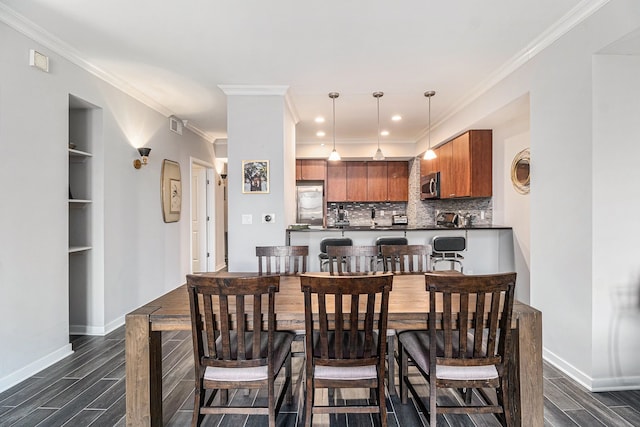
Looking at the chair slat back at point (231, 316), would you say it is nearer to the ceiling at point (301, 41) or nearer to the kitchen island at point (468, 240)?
the ceiling at point (301, 41)

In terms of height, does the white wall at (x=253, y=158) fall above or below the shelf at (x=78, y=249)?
above

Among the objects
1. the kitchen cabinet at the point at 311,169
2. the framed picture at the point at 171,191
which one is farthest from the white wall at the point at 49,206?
the kitchen cabinet at the point at 311,169

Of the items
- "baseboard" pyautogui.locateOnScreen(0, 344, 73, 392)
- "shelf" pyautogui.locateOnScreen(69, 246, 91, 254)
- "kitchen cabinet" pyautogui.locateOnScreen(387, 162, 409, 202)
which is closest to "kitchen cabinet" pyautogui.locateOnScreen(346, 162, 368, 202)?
"kitchen cabinet" pyautogui.locateOnScreen(387, 162, 409, 202)

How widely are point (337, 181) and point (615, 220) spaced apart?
191 inches

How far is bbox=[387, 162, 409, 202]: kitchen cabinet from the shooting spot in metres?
6.77

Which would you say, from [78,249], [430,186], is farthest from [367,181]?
[78,249]

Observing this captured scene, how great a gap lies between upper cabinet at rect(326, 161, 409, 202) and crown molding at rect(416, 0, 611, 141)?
2817 millimetres

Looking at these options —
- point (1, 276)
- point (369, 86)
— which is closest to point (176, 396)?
point (1, 276)

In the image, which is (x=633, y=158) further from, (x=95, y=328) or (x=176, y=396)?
(x=95, y=328)

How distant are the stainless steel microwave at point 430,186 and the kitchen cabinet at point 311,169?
6.37 ft

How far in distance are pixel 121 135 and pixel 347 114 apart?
2.87 metres

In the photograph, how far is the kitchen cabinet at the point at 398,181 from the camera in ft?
22.2

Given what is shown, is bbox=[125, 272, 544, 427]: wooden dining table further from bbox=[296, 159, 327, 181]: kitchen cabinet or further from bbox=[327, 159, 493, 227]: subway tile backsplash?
bbox=[296, 159, 327, 181]: kitchen cabinet

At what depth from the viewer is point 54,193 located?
8.79ft
